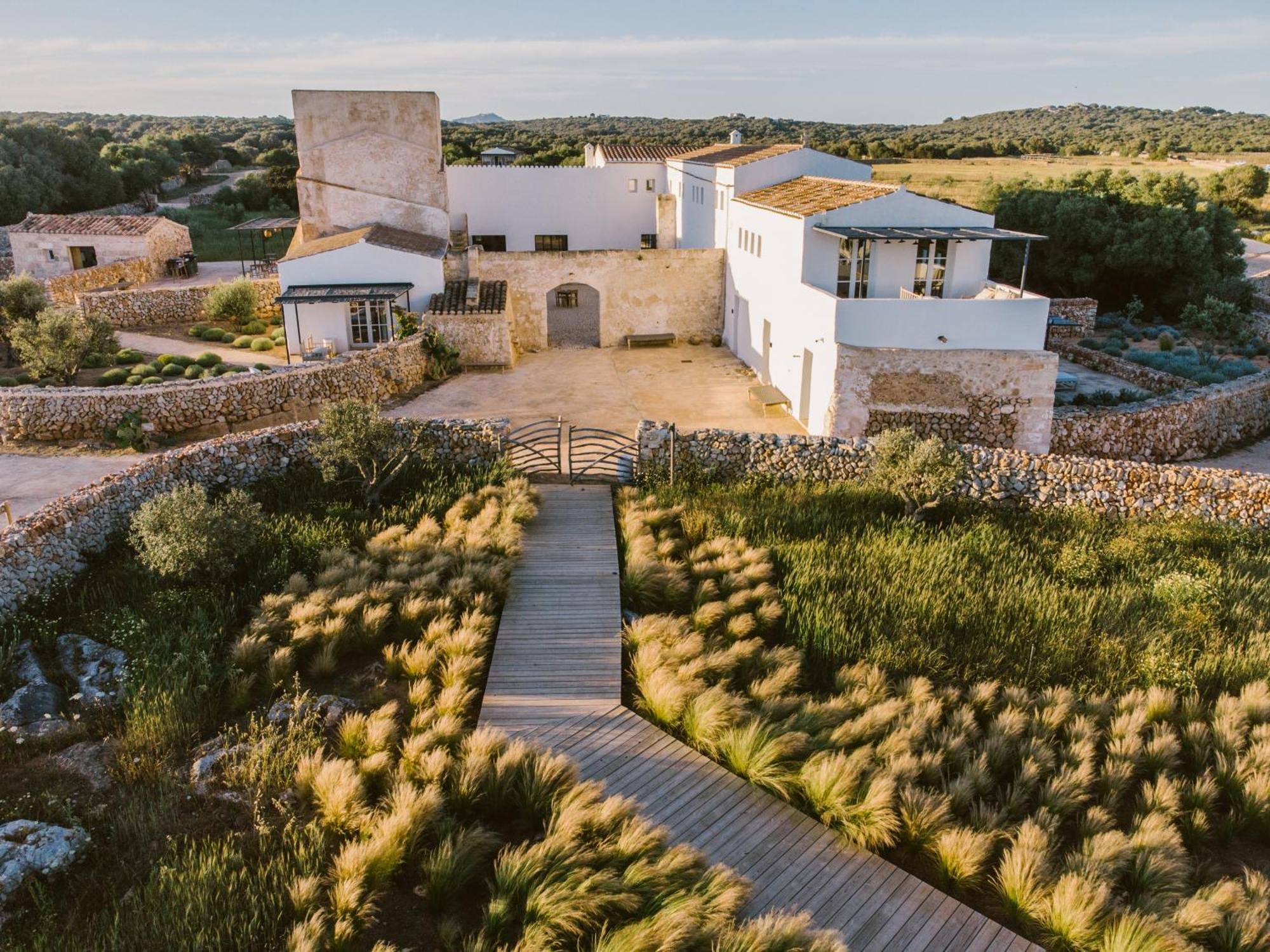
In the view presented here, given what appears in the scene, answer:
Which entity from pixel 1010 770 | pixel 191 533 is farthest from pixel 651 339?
pixel 1010 770

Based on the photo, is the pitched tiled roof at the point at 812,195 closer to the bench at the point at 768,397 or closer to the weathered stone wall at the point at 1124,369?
the bench at the point at 768,397

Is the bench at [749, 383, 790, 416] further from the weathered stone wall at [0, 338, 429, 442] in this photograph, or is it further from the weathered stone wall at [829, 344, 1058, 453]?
the weathered stone wall at [0, 338, 429, 442]

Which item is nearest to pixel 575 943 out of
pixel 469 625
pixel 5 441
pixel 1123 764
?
pixel 469 625

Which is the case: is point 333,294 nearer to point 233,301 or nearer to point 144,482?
point 233,301

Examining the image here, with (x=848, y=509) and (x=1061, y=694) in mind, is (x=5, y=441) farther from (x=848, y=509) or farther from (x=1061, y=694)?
(x=1061, y=694)

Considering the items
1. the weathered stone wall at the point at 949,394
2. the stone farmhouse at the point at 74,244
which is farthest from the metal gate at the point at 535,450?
the stone farmhouse at the point at 74,244

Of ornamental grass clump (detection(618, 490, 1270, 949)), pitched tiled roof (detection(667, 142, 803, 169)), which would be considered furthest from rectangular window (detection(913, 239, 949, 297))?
ornamental grass clump (detection(618, 490, 1270, 949))

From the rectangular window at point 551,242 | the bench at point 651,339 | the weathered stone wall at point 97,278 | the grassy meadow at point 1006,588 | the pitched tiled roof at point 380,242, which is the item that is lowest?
the grassy meadow at point 1006,588
